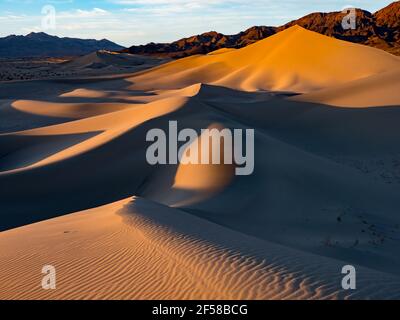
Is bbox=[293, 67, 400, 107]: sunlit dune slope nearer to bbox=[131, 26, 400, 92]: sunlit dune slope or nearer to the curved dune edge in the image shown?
bbox=[131, 26, 400, 92]: sunlit dune slope

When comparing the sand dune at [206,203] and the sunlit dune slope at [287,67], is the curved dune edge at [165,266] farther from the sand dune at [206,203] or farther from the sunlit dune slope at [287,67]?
the sunlit dune slope at [287,67]

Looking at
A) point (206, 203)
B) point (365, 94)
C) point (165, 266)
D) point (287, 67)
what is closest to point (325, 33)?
point (287, 67)

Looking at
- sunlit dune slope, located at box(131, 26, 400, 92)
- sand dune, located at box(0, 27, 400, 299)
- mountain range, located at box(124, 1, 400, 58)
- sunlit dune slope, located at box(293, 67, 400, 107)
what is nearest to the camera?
sand dune, located at box(0, 27, 400, 299)

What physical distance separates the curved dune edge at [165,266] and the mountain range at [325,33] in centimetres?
8341

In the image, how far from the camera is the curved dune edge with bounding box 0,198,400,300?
4.91 metres

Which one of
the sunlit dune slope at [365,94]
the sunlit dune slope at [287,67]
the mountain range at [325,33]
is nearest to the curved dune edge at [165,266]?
the sunlit dune slope at [365,94]

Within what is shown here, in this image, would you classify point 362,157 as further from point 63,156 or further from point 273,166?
point 63,156

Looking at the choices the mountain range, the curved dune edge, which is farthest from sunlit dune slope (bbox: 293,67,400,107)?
the mountain range

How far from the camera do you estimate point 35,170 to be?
48.1 ft

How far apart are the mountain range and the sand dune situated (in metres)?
67.1

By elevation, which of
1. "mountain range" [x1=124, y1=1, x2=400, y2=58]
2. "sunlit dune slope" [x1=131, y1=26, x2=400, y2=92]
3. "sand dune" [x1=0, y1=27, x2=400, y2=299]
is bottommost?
"sand dune" [x1=0, y1=27, x2=400, y2=299]

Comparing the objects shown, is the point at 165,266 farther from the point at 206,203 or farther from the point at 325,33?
the point at 325,33
